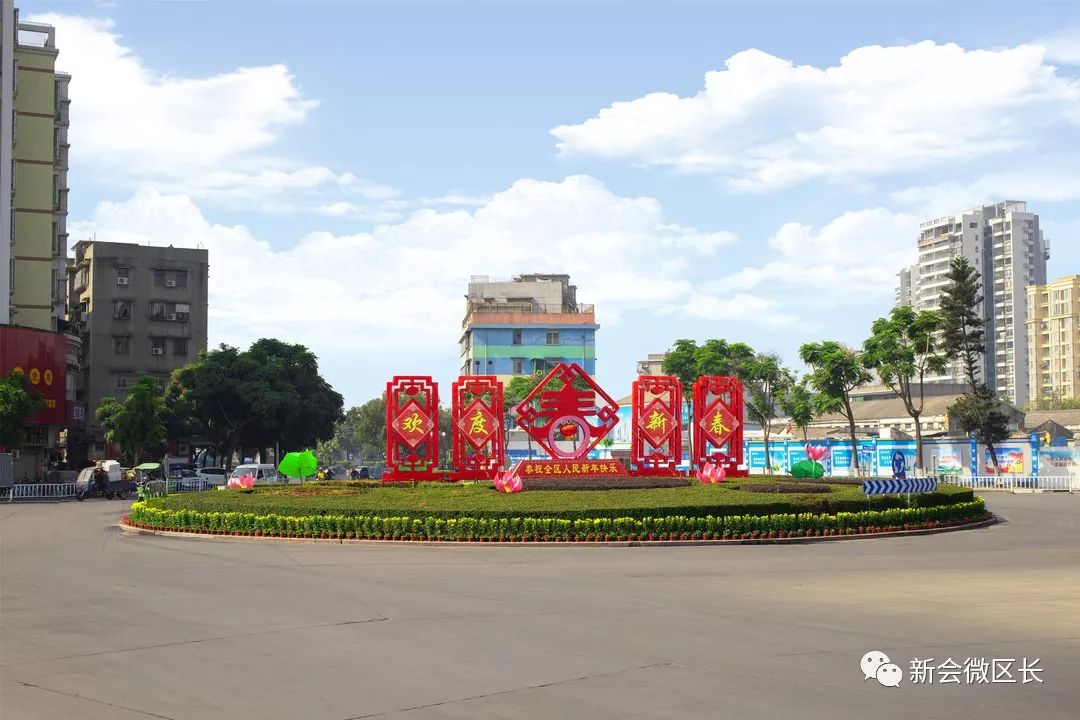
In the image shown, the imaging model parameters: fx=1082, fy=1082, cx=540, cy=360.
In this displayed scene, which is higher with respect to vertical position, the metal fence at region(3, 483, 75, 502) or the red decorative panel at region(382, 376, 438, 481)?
the red decorative panel at region(382, 376, 438, 481)

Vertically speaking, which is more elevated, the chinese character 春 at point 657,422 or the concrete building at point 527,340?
the concrete building at point 527,340

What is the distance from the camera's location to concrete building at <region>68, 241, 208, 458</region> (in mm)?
81125

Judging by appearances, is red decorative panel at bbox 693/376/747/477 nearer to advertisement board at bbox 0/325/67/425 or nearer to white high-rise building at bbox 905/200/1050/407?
advertisement board at bbox 0/325/67/425

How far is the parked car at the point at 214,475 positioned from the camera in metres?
58.1

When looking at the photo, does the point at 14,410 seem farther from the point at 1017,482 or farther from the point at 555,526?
the point at 1017,482

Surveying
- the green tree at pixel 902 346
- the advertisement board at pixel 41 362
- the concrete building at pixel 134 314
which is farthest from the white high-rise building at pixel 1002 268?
the advertisement board at pixel 41 362

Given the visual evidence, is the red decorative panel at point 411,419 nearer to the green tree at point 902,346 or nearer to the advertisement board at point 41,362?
the advertisement board at point 41,362

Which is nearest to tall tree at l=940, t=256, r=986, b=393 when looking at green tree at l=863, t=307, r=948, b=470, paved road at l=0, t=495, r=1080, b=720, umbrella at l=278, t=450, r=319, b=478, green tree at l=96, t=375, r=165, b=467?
green tree at l=863, t=307, r=948, b=470

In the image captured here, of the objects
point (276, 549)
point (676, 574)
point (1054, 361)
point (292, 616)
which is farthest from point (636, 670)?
point (1054, 361)

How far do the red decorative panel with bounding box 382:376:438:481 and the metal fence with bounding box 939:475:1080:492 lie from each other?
3074 cm

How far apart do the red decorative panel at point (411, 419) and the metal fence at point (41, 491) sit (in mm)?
22345

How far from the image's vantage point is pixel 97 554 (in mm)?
21656

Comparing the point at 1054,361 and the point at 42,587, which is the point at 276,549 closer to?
the point at 42,587

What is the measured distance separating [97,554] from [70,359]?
52.8m
